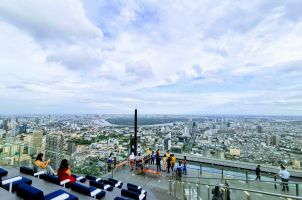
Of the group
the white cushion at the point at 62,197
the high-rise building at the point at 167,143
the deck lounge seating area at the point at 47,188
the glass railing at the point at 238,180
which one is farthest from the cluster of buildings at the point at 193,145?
the white cushion at the point at 62,197

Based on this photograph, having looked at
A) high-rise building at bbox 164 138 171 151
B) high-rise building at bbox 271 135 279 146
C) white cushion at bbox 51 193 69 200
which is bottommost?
high-rise building at bbox 164 138 171 151

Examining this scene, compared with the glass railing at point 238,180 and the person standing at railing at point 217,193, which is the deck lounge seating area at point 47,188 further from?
the glass railing at point 238,180

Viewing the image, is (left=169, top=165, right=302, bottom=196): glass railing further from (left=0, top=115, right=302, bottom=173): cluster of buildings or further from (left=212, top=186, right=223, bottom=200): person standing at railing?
(left=0, top=115, right=302, bottom=173): cluster of buildings

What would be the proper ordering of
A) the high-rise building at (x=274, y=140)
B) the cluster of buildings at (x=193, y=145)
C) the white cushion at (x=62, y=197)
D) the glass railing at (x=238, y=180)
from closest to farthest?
the white cushion at (x=62, y=197), the glass railing at (x=238, y=180), the cluster of buildings at (x=193, y=145), the high-rise building at (x=274, y=140)

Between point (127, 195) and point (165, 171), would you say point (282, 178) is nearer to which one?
point (165, 171)

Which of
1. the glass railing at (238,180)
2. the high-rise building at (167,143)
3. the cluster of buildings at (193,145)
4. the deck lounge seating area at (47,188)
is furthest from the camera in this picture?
the high-rise building at (167,143)

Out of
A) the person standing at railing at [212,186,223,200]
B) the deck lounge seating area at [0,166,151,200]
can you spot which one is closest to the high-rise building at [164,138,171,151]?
the deck lounge seating area at [0,166,151,200]

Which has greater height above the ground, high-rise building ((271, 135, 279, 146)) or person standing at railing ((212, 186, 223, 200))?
high-rise building ((271, 135, 279, 146))

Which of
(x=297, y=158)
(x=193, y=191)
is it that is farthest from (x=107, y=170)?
(x=297, y=158)

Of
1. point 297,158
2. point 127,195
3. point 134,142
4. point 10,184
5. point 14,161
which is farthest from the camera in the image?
point 134,142

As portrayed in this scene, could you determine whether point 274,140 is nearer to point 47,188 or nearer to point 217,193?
point 217,193

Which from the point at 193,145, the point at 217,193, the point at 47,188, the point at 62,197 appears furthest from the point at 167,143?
the point at 62,197
